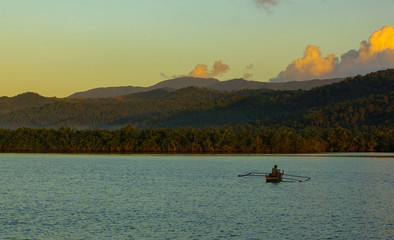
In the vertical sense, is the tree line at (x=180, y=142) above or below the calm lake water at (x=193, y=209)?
above

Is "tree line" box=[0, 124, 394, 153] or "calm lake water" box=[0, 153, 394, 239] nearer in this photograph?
"calm lake water" box=[0, 153, 394, 239]

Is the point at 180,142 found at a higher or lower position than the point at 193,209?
higher

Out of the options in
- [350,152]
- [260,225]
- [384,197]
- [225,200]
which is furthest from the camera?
[350,152]

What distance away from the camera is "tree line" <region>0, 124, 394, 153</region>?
185 m

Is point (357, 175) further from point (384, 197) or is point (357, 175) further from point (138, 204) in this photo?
point (138, 204)

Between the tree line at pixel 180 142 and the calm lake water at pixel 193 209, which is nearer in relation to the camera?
the calm lake water at pixel 193 209

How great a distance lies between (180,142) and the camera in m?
186

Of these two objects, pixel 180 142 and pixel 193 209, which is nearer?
pixel 193 209

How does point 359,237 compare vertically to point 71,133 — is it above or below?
below

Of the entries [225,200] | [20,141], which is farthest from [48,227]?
[20,141]

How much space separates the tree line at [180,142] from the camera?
185 m

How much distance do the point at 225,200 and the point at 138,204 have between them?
9948 millimetres

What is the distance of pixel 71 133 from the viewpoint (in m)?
195

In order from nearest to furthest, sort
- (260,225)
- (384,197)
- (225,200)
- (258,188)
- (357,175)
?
(260,225)
(225,200)
(384,197)
(258,188)
(357,175)
